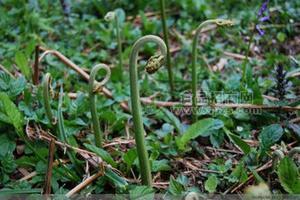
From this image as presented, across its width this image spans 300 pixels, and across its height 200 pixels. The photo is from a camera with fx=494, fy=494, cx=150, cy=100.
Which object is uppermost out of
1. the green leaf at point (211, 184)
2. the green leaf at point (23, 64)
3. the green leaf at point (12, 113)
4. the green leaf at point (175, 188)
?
the green leaf at point (23, 64)

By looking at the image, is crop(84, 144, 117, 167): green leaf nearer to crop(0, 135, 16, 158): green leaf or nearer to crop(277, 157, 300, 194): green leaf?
crop(0, 135, 16, 158): green leaf

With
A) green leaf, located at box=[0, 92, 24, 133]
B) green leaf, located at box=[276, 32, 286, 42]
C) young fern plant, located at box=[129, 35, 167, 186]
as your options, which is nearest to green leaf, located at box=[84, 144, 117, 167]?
young fern plant, located at box=[129, 35, 167, 186]

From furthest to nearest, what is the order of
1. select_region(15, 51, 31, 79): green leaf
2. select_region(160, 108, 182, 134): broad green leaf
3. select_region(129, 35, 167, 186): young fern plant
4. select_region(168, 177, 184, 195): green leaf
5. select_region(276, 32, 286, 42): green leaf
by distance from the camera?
select_region(276, 32, 286, 42): green leaf
select_region(15, 51, 31, 79): green leaf
select_region(160, 108, 182, 134): broad green leaf
select_region(168, 177, 184, 195): green leaf
select_region(129, 35, 167, 186): young fern plant

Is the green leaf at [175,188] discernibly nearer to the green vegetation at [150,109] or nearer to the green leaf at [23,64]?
the green vegetation at [150,109]

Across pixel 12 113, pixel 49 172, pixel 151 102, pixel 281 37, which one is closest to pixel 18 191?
pixel 49 172

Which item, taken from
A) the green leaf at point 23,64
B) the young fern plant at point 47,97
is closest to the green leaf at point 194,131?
the young fern plant at point 47,97

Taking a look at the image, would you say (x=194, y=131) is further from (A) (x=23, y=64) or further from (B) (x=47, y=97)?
(A) (x=23, y=64)
